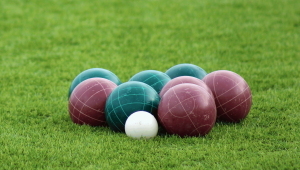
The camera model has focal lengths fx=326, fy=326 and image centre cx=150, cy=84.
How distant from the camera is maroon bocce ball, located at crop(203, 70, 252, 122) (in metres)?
6.12

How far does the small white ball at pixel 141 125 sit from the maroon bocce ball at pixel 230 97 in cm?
141

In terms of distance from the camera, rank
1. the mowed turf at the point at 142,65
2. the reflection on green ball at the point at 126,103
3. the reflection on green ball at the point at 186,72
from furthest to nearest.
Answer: the reflection on green ball at the point at 186,72 < the reflection on green ball at the point at 126,103 < the mowed turf at the point at 142,65

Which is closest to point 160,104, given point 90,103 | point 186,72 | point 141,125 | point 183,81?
point 141,125

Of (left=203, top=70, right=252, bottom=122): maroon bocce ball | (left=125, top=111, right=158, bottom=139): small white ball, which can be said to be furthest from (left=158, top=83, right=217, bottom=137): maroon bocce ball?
(left=203, top=70, right=252, bottom=122): maroon bocce ball

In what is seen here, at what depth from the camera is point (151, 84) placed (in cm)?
665

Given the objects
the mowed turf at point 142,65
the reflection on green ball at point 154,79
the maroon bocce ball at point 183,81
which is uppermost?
the maroon bocce ball at point 183,81

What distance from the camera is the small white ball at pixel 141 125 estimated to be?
17.9 ft

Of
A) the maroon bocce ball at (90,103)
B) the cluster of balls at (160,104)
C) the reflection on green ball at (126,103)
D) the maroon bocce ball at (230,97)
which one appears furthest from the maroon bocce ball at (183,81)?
the maroon bocce ball at (90,103)

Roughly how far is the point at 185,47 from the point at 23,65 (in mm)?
5855

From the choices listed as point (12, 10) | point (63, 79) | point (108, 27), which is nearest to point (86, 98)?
point (63, 79)

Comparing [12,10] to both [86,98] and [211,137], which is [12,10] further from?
[211,137]

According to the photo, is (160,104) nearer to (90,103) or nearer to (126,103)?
(126,103)

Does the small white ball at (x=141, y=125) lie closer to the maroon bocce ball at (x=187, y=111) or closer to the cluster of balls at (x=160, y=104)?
the cluster of balls at (x=160, y=104)

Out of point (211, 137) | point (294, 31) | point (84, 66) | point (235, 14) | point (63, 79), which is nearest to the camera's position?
point (211, 137)
